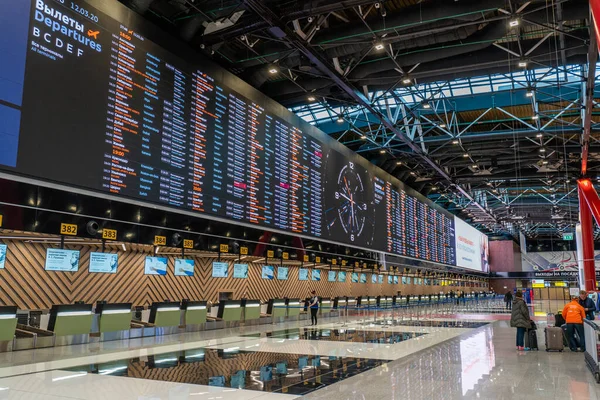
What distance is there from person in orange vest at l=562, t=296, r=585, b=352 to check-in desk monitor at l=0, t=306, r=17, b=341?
1179 centimetres

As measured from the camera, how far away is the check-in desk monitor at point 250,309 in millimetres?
16141

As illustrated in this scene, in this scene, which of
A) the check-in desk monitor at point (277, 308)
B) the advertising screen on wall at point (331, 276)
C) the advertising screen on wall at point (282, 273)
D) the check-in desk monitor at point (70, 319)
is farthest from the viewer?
the advertising screen on wall at point (331, 276)

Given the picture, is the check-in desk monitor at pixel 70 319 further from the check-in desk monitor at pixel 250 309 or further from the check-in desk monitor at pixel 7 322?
the check-in desk monitor at pixel 250 309

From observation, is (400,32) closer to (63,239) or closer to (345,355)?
(345,355)

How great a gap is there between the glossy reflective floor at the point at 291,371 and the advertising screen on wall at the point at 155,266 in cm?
372

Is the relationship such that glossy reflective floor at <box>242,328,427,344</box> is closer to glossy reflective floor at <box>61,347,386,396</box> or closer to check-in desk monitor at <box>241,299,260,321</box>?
check-in desk monitor at <box>241,299,260,321</box>

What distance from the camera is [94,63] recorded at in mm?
10695

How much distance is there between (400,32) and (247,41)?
4732mm

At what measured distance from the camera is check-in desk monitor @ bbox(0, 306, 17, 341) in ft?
30.6

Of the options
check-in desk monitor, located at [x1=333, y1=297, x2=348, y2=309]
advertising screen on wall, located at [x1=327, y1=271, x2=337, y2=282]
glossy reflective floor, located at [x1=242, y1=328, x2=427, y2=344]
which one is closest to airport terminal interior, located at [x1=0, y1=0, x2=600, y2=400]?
glossy reflective floor, located at [x1=242, y1=328, x2=427, y2=344]

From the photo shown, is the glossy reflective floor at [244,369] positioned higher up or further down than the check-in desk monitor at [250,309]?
further down

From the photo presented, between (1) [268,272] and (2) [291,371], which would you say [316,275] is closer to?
(1) [268,272]

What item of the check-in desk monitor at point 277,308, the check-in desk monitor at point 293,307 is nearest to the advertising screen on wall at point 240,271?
the check-in desk monitor at point 277,308

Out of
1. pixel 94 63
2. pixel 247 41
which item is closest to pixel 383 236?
pixel 247 41
